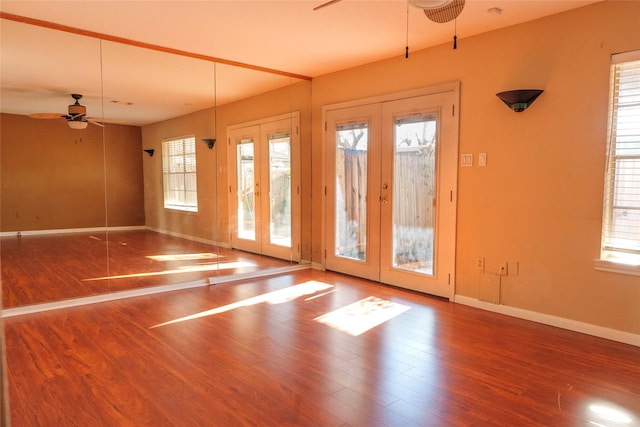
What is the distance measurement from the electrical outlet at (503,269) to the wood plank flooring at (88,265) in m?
3.20

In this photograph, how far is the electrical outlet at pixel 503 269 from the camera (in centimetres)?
378

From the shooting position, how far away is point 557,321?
346cm

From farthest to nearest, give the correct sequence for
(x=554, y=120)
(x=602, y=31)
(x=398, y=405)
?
(x=554, y=120), (x=602, y=31), (x=398, y=405)

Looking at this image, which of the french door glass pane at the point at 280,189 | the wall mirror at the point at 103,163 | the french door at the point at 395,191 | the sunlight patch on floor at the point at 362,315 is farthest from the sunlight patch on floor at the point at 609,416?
the french door glass pane at the point at 280,189

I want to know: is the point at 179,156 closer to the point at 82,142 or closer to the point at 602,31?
the point at 82,142

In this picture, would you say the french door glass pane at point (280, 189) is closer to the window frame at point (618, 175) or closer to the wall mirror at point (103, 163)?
the wall mirror at point (103, 163)

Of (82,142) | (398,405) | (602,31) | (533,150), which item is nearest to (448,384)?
(398,405)

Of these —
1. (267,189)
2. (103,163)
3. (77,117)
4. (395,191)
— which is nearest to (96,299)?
(103,163)

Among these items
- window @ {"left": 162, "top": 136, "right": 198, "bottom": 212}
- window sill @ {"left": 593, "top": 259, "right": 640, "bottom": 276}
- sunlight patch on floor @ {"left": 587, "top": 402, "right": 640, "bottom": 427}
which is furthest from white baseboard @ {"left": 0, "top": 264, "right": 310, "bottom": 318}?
sunlight patch on floor @ {"left": 587, "top": 402, "right": 640, "bottom": 427}

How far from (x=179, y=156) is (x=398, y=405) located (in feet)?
13.4

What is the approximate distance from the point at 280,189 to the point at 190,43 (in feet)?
7.50

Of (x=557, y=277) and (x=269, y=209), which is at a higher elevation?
(x=269, y=209)

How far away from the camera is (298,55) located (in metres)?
4.60

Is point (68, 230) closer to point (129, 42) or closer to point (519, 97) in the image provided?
point (129, 42)
